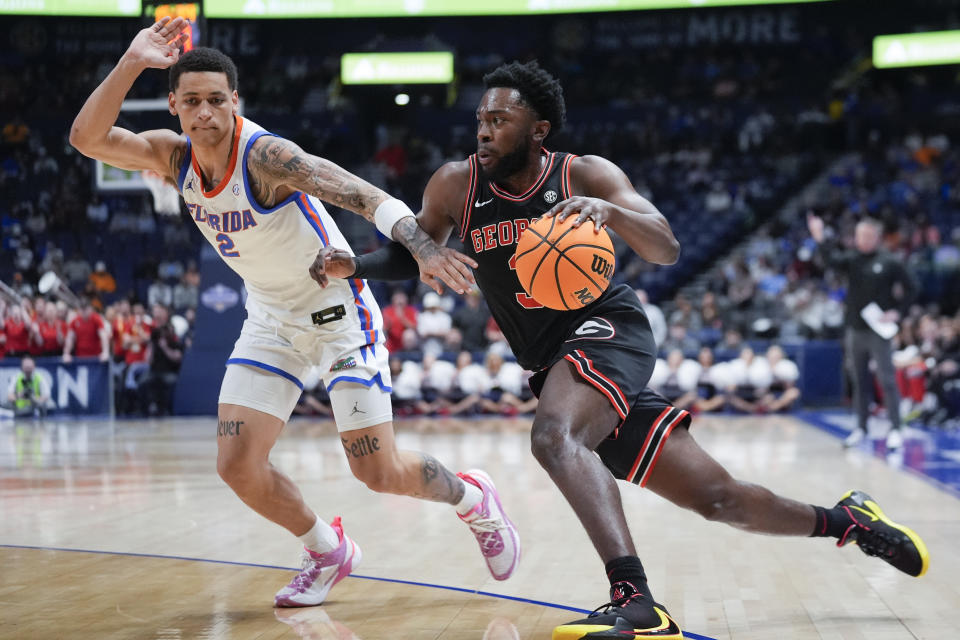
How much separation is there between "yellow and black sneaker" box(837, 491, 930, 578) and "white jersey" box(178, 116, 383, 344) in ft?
6.77

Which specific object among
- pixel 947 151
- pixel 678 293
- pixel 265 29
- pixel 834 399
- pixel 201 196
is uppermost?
pixel 265 29

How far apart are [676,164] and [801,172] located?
268cm

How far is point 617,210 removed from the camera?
3.48 m

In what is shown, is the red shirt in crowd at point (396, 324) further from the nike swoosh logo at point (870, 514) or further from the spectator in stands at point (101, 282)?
the nike swoosh logo at point (870, 514)

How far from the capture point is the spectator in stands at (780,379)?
14617 millimetres

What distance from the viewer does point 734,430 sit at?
1227 centimetres

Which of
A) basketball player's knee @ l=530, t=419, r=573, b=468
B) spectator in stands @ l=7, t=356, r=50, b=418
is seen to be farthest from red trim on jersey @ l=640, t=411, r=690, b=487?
spectator in stands @ l=7, t=356, r=50, b=418

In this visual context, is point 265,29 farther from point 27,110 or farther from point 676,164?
point 676,164

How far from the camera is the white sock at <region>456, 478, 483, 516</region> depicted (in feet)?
15.2

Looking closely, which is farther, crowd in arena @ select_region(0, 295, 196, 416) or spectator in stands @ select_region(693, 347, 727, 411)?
crowd in arena @ select_region(0, 295, 196, 416)

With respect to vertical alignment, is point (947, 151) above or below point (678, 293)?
above

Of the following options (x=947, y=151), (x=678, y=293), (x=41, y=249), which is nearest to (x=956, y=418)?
(x=678, y=293)

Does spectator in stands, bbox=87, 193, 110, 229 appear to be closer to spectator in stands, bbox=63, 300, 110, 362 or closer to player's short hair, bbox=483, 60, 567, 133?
spectator in stands, bbox=63, 300, 110, 362

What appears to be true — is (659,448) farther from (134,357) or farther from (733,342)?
(134,357)
